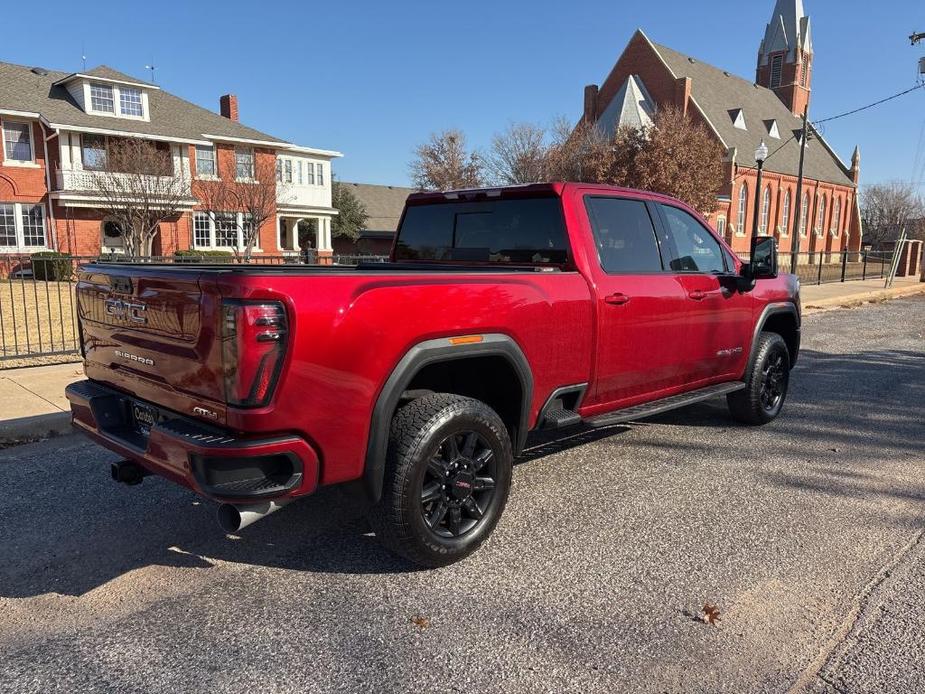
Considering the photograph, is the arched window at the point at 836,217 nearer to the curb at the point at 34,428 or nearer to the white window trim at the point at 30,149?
the white window trim at the point at 30,149

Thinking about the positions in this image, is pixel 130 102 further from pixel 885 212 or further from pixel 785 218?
pixel 885 212

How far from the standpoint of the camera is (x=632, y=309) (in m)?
4.39

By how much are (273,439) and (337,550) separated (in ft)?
3.80

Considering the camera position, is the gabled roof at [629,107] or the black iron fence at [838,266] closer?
the black iron fence at [838,266]

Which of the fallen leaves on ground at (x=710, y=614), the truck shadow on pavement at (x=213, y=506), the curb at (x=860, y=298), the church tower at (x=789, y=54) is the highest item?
the church tower at (x=789, y=54)

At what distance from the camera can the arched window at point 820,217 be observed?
57.5 metres

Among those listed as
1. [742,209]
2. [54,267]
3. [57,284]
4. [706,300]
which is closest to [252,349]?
[706,300]

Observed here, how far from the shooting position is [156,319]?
10.1 feet

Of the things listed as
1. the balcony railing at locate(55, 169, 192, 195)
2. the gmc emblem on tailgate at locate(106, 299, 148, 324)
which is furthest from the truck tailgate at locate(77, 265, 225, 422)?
the balcony railing at locate(55, 169, 192, 195)

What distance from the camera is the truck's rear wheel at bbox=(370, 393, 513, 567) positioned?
3.17 m

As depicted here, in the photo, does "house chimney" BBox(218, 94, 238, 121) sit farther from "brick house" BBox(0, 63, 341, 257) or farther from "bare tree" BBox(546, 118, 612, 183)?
"bare tree" BBox(546, 118, 612, 183)

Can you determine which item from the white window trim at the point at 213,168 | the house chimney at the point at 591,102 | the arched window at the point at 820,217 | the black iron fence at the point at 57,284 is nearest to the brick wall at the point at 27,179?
the black iron fence at the point at 57,284

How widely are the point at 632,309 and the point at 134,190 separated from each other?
78.5ft

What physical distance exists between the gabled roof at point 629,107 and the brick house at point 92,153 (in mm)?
21187
